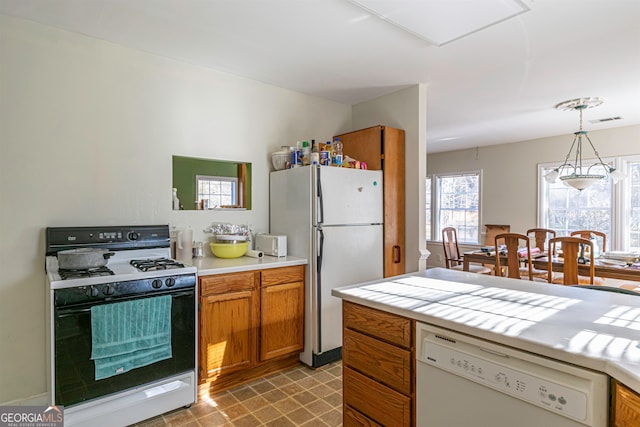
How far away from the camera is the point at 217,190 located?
10.1 ft

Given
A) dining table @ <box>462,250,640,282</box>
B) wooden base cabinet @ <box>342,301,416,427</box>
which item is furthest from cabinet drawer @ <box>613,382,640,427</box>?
dining table @ <box>462,250,640,282</box>

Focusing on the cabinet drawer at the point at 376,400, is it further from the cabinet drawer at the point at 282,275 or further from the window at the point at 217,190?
the window at the point at 217,190

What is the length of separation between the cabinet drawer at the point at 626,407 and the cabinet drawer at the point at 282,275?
2.08 meters

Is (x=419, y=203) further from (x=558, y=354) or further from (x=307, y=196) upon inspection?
(x=558, y=354)

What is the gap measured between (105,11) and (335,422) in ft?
9.26

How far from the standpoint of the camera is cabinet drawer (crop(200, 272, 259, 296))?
7.60 feet

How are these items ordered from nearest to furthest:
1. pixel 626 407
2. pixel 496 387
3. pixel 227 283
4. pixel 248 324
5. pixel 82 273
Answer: pixel 626 407
pixel 496 387
pixel 82 273
pixel 227 283
pixel 248 324

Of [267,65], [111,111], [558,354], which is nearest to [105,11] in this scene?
[111,111]

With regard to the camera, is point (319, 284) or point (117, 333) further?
point (319, 284)

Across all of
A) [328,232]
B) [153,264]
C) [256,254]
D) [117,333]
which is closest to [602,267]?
[328,232]

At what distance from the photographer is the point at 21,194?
2.15m

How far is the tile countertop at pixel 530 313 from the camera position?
957 millimetres

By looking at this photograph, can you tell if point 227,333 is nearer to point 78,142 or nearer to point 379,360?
point 379,360

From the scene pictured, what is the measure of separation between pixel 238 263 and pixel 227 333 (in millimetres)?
499
